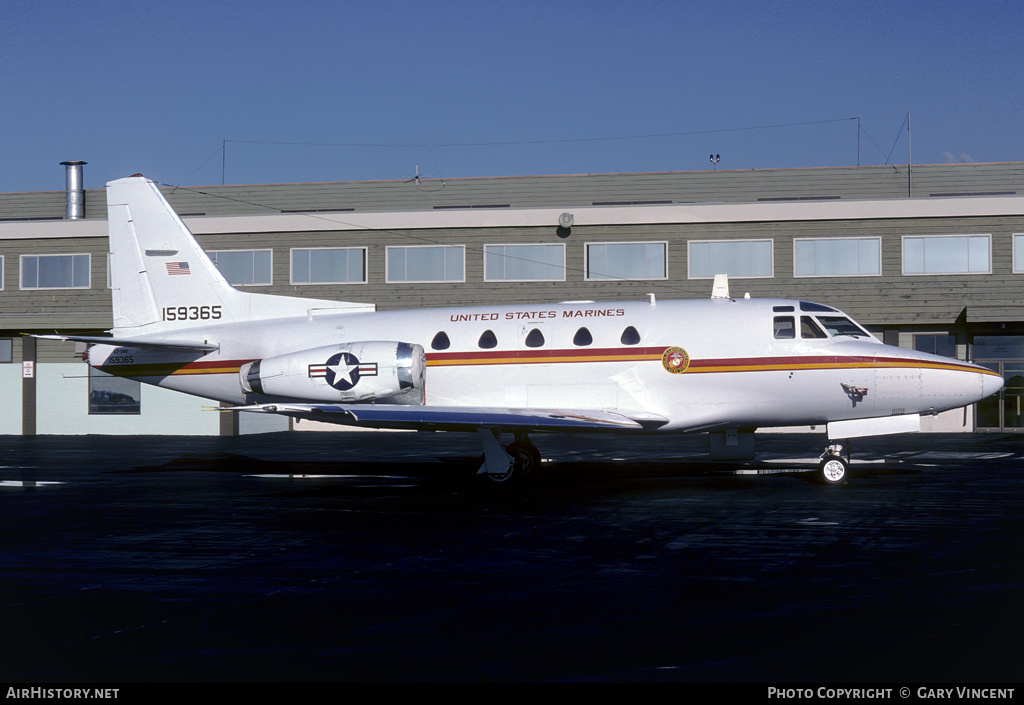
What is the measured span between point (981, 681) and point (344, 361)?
52.9 feet

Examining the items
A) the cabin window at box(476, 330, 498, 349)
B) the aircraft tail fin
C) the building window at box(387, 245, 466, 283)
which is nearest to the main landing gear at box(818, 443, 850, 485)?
the cabin window at box(476, 330, 498, 349)

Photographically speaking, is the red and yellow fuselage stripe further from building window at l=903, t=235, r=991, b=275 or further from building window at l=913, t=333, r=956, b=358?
building window at l=913, t=333, r=956, b=358

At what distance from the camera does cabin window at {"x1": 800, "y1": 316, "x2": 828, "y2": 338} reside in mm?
20000

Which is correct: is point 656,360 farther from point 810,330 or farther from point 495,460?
point 495,460

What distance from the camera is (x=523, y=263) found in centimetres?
4369

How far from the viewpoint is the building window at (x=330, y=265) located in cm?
4481

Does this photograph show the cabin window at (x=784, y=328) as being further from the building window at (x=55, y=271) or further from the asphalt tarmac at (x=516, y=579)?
the building window at (x=55, y=271)

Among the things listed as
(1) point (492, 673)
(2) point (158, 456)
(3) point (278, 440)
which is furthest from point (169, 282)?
(1) point (492, 673)

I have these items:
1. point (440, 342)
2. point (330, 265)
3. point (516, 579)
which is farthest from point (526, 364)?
point (330, 265)

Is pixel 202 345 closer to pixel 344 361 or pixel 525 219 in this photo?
pixel 344 361

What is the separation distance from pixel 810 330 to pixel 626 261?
76.8 feet

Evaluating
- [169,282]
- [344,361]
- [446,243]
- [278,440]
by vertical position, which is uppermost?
[446,243]

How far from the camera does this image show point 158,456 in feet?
100

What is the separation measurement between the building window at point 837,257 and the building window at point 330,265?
18088 millimetres
